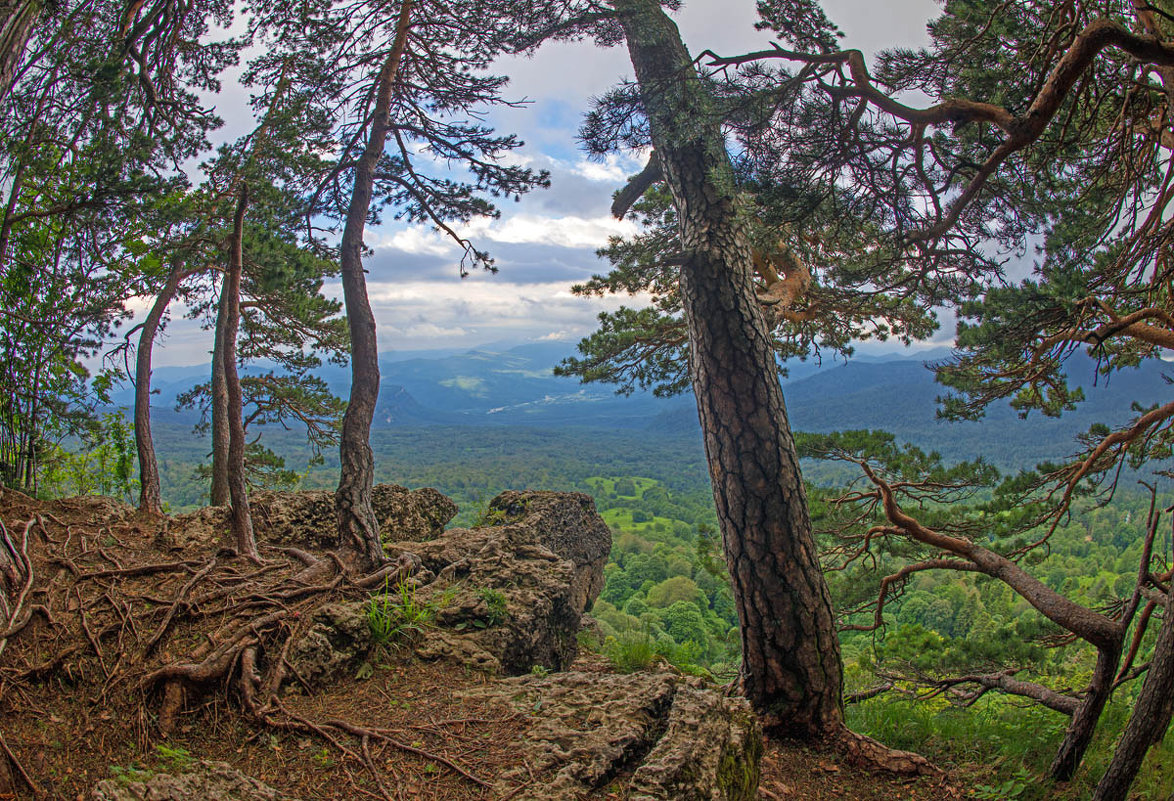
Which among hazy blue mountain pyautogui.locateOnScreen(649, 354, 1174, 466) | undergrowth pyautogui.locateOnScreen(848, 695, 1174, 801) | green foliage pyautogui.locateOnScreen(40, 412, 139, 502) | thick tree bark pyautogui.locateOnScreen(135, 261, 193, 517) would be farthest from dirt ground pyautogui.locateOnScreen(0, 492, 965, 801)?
hazy blue mountain pyautogui.locateOnScreen(649, 354, 1174, 466)

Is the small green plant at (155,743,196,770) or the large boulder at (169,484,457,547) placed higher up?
the large boulder at (169,484,457,547)

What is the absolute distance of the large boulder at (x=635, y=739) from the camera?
246 cm

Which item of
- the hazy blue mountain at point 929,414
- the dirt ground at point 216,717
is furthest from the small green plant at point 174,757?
the hazy blue mountain at point 929,414

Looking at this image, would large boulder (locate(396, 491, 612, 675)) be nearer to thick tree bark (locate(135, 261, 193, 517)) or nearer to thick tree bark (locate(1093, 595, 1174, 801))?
thick tree bark (locate(1093, 595, 1174, 801))

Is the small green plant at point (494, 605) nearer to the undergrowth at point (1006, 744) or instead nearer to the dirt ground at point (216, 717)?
the dirt ground at point (216, 717)

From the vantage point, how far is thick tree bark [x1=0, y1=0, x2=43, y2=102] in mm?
3598

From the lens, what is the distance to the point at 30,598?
357 cm

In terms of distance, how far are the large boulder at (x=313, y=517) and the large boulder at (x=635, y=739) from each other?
12.1ft

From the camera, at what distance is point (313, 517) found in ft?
21.4

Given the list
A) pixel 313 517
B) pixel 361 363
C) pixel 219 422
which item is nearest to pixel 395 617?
pixel 361 363

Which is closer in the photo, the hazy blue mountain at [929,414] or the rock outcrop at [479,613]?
the rock outcrop at [479,613]

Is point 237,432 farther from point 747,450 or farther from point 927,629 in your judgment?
point 927,629

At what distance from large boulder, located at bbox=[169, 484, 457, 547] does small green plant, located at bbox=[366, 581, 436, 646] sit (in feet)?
7.94

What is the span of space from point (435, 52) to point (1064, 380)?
25.0 feet
